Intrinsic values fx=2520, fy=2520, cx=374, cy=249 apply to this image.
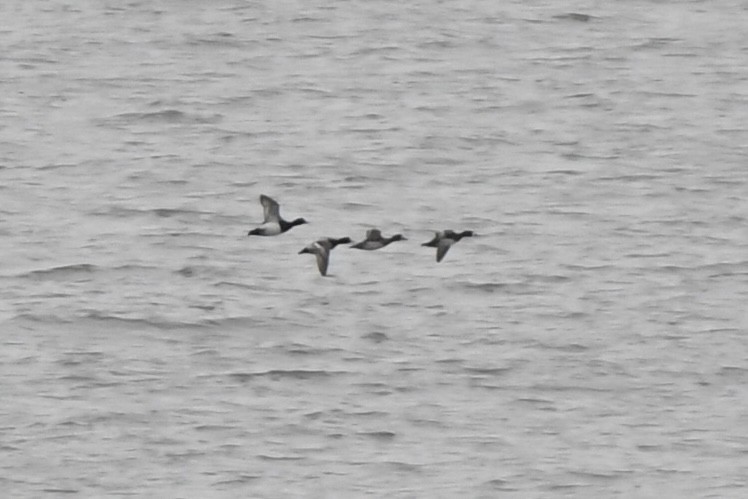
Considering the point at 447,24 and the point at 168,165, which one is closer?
the point at 168,165

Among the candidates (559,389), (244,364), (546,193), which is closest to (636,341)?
(559,389)

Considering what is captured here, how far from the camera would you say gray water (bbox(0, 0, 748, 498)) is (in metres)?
19.0

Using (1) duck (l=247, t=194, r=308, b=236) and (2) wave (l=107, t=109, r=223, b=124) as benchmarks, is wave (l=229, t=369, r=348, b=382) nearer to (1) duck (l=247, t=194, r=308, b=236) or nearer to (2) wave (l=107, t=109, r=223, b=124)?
(1) duck (l=247, t=194, r=308, b=236)

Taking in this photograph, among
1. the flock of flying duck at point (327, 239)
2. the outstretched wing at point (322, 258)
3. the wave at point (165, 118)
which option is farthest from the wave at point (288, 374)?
the wave at point (165, 118)

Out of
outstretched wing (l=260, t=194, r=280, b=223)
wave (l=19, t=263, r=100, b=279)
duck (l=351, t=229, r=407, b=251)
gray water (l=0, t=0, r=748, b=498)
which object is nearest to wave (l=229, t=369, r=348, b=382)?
gray water (l=0, t=0, r=748, b=498)

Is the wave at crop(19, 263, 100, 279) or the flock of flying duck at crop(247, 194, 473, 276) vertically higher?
the flock of flying duck at crop(247, 194, 473, 276)

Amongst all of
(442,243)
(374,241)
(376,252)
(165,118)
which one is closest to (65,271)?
(376,252)

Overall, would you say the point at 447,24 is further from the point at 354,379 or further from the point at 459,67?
the point at 354,379

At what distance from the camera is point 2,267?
24.0 m

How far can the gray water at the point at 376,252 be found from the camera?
19.0 metres

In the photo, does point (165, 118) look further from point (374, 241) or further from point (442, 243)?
point (442, 243)

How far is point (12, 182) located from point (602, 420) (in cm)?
988

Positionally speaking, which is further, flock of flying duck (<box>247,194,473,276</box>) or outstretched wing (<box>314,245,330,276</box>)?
flock of flying duck (<box>247,194,473,276</box>)

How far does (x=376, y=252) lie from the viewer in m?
24.6
